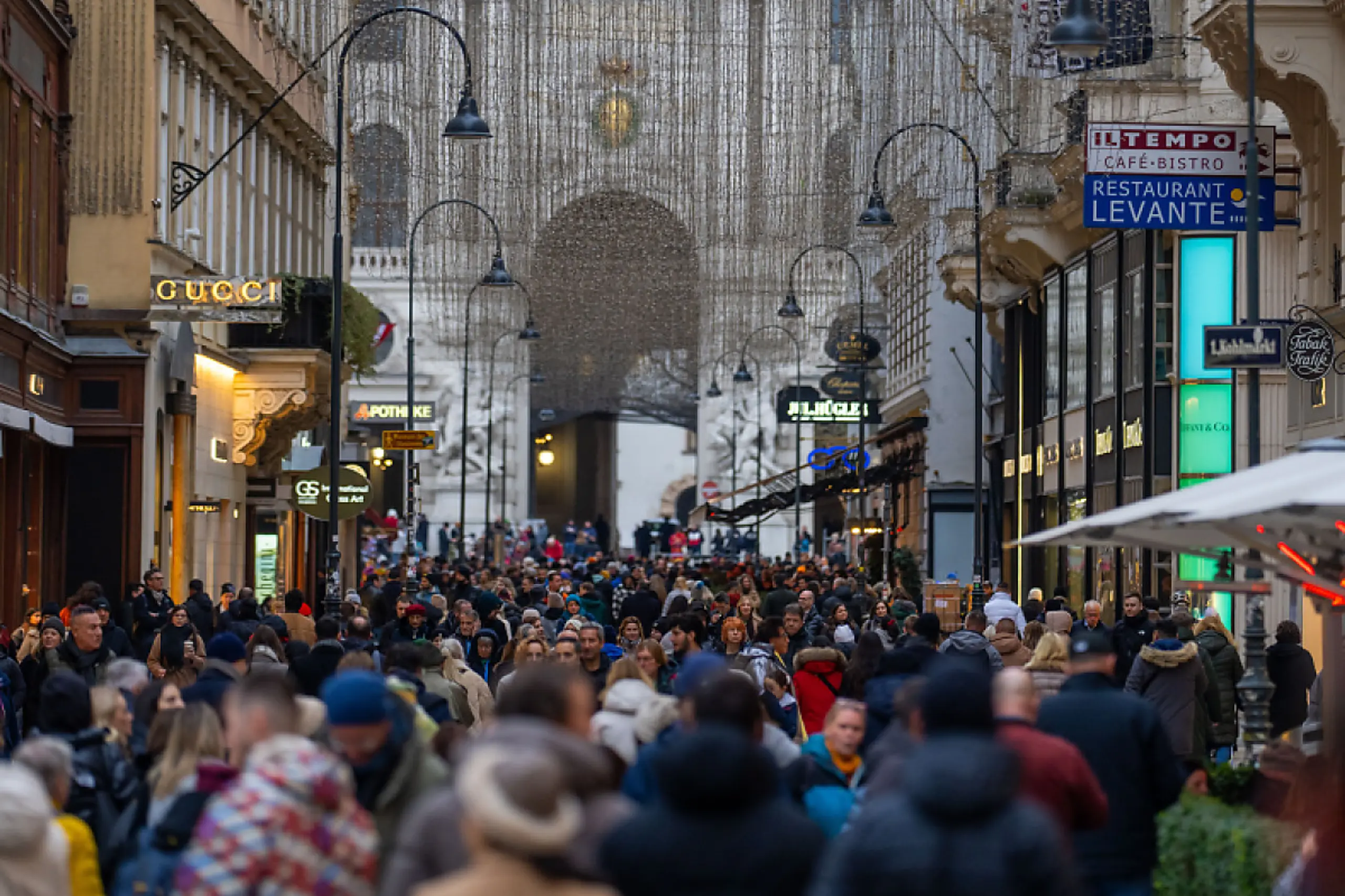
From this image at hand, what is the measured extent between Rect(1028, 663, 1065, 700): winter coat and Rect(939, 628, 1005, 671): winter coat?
8.22ft

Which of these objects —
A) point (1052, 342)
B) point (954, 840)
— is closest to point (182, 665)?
point (954, 840)

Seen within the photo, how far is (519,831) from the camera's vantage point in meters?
5.67

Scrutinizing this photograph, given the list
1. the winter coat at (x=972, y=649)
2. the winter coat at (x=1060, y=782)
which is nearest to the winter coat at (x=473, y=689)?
the winter coat at (x=972, y=649)

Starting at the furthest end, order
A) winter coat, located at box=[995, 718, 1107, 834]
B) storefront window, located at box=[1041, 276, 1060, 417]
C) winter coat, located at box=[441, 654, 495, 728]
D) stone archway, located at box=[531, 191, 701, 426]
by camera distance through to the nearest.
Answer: stone archway, located at box=[531, 191, 701, 426]
storefront window, located at box=[1041, 276, 1060, 417]
winter coat, located at box=[441, 654, 495, 728]
winter coat, located at box=[995, 718, 1107, 834]

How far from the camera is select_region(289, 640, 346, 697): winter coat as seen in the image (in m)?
13.6

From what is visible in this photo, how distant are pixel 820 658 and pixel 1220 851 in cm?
628

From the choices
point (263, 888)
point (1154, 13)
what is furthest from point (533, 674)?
point (1154, 13)

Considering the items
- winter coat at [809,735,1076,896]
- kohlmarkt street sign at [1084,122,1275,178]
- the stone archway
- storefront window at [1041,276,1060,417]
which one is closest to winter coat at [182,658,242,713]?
winter coat at [809,735,1076,896]

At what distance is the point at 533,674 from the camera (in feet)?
23.7

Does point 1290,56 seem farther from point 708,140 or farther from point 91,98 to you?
point 708,140

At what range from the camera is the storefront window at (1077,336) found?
41000mm

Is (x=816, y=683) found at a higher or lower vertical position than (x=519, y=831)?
lower

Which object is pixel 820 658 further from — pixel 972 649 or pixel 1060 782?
pixel 1060 782

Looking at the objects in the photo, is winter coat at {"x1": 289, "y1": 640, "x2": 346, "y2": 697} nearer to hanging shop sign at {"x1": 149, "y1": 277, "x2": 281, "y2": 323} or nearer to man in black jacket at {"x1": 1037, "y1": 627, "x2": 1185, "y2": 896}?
man in black jacket at {"x1": 1037, "y1": 627, "x2": 1185, "y2": 896}
